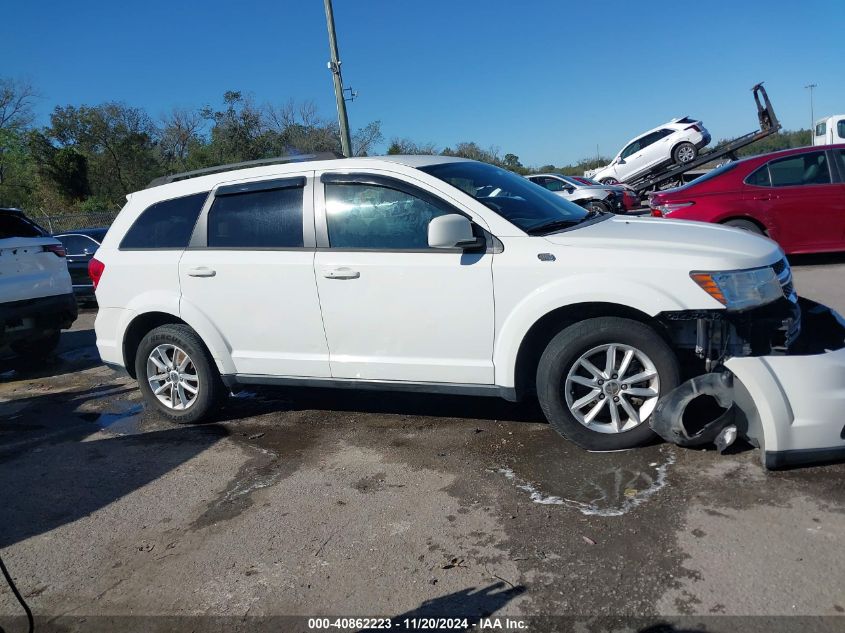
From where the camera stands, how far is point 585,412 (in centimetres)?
416

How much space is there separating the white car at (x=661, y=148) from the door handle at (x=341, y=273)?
68.4ft

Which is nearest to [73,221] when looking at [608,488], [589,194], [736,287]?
[589,194]

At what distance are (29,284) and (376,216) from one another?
509 cm

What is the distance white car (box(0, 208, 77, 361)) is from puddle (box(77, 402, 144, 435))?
6.82 feet

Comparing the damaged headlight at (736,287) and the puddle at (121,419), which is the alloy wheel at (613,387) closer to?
the damaged headlight at (736,287)

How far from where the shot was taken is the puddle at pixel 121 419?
18.4 feet

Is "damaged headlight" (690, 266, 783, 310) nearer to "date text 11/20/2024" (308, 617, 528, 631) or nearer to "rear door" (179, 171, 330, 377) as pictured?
"date text 11/20/2024" (308, 617, 528, 631)

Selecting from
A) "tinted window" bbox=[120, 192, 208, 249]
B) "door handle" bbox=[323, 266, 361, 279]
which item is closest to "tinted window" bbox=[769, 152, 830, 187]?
"door handle" bbox=[323, 266, 361, 279]

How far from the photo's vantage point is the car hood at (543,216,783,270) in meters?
3.82

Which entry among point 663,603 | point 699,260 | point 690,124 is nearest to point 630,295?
point 699,260

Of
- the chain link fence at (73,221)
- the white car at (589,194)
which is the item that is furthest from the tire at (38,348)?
the chain link fence at (73,221)

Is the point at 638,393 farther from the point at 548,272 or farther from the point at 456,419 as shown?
the point at 456,419

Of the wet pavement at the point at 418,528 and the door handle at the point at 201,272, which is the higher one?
the door handle at the point at 201,272

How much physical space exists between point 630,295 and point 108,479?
359 centimetres
